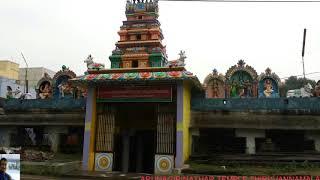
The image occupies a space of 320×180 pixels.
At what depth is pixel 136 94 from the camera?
20.4 metres

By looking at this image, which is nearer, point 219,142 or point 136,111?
point 219,142

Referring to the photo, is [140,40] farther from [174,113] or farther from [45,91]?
[45,91]

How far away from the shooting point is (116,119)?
23.0 m

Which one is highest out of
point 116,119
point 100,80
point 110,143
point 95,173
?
point 100,80

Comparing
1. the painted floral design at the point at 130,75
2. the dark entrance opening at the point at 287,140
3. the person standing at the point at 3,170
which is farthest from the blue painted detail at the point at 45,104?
the person standing at the point at 3,170

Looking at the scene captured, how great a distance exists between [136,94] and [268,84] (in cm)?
931

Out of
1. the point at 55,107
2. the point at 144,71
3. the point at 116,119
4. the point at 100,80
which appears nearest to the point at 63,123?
the point at 55,107

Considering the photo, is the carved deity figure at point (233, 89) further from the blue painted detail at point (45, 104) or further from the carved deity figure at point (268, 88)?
the blue painted detail at point (45, 104)

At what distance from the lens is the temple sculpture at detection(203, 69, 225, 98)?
974 inches

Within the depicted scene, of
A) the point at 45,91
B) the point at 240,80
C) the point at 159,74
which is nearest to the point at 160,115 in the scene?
the point at 159,74

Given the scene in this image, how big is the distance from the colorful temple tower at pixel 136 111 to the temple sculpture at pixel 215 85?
2.69m

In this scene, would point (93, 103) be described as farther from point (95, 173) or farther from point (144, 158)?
point (144, 158)

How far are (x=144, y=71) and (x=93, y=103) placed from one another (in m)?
3.69

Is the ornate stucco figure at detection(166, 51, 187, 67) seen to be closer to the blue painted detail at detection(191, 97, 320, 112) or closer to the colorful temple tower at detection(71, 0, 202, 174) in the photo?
the colorful temple tower at detection(71, 0, 202, 174)
